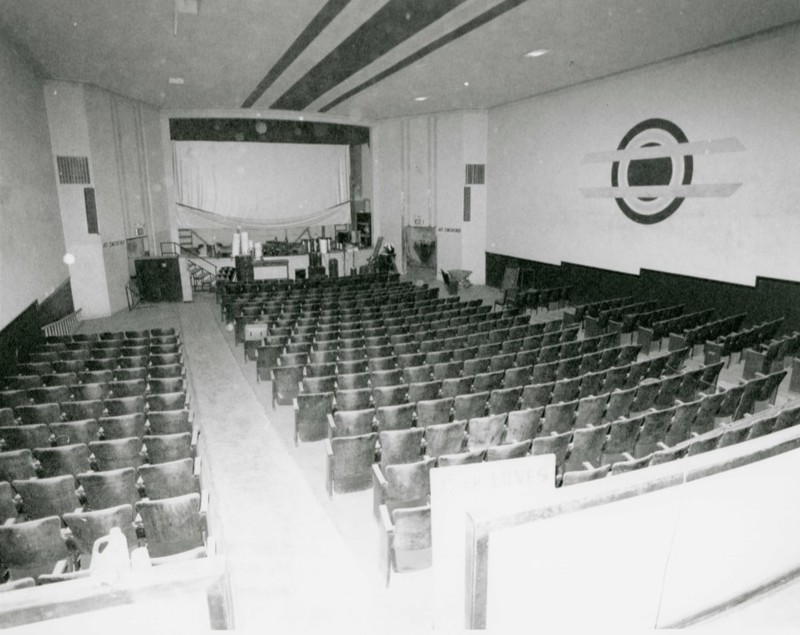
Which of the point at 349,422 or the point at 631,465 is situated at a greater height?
the point at 631,465

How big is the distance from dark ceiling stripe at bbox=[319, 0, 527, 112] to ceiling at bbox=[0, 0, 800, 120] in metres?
0.03

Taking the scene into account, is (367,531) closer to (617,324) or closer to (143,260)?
(617,324)

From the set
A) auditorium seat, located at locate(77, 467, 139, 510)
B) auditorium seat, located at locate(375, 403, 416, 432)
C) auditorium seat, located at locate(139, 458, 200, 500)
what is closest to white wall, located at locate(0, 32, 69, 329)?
auditorium seat, located at locate(77, 467, 139, 510)

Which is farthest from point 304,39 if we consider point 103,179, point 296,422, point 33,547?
point 33,547

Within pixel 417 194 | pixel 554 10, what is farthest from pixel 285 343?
pixel 417 194

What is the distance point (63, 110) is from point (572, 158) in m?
13.1

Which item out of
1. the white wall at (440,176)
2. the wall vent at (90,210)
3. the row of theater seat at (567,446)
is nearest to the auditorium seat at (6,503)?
the row of theater seat at (567,446)

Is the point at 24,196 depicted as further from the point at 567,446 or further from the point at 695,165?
the point at 695,165

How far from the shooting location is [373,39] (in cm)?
1006

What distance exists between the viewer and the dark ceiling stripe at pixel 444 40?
27.2 feet

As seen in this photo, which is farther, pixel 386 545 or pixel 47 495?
pixel 47 495

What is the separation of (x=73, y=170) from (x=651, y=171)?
13.9m

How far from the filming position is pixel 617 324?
A: 1012cm

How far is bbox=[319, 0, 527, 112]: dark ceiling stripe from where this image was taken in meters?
8.30
